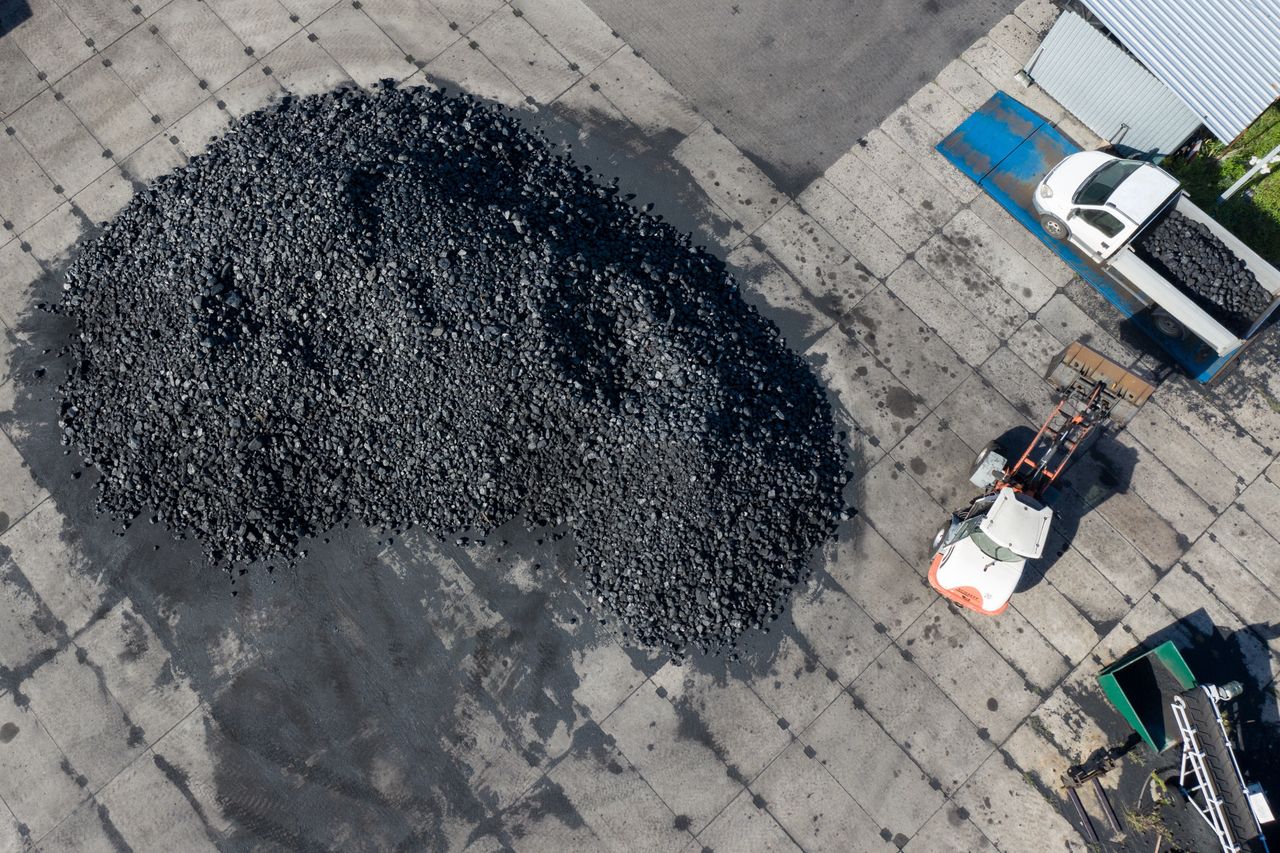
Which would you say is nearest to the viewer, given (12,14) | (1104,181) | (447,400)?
(447,400)

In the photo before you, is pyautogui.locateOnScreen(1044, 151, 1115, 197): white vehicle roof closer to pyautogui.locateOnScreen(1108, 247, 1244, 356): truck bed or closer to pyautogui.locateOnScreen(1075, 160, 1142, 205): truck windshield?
pyautogui.locateOnScreen(1075, 160, 1142, 205): truck windshield

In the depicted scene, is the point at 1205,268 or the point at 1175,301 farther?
the point at 1205,268

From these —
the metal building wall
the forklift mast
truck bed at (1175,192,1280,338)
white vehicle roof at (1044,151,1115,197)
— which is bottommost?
the forklift mast

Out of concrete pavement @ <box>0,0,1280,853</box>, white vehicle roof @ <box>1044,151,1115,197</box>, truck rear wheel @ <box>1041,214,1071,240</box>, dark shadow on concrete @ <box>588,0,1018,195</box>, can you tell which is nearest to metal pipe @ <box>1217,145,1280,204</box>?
white vehicle roof @ <box>1044,151,1115,197</box>

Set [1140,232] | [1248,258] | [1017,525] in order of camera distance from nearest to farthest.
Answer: [1017,525], [1248,258], [1140,232]

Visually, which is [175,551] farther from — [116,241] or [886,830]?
[886,830]

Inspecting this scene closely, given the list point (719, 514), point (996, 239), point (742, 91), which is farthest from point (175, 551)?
point (996, 239)

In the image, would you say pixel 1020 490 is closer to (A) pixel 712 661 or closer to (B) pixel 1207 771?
(B) pixel 1207 771

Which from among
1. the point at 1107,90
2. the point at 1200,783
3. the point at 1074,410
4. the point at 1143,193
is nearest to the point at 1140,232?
the point at 1143,193
